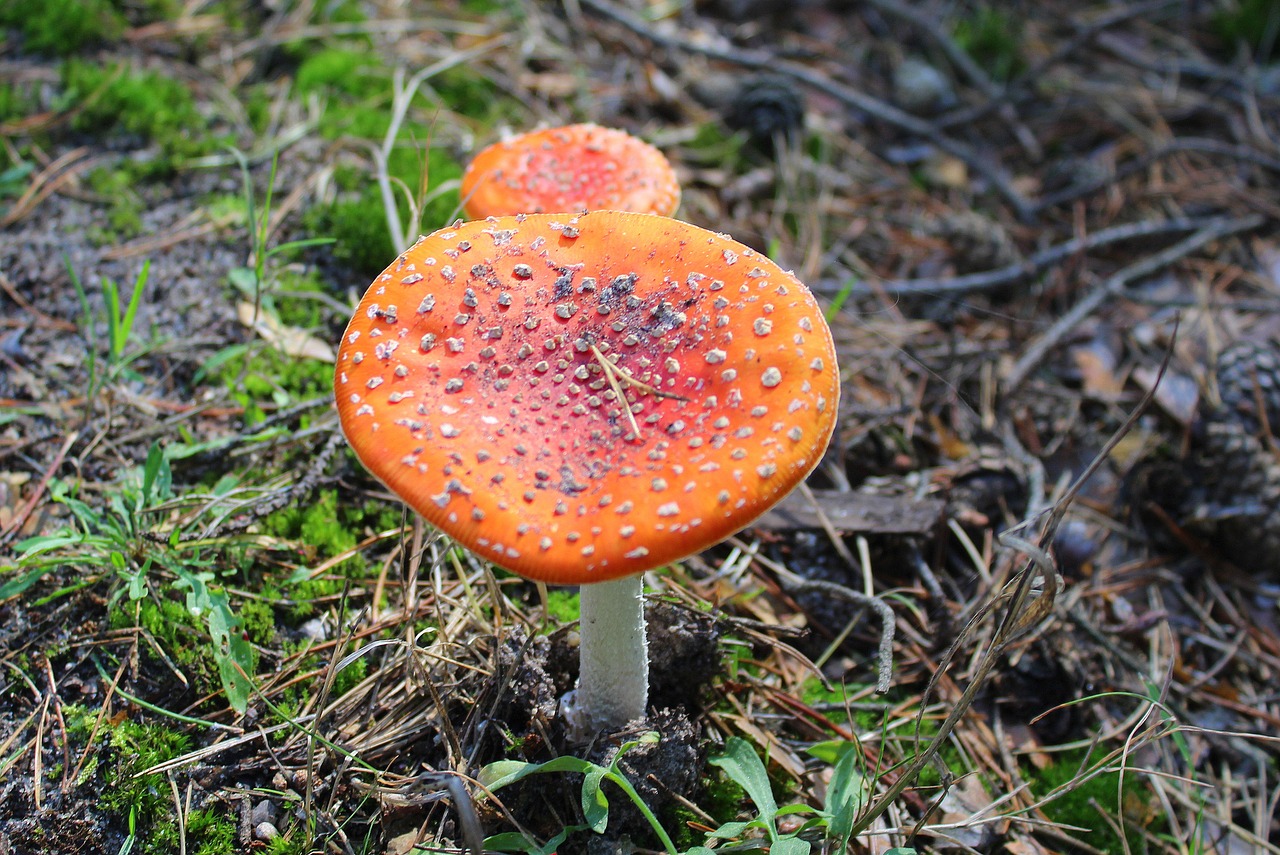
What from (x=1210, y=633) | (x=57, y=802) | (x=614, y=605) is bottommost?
(x=1210, y=633)

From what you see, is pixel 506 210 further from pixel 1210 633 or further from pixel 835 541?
pixel 1210 633

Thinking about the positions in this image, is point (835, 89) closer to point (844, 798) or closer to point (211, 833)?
point (844, 798)

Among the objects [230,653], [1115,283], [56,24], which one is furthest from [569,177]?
[56,24]

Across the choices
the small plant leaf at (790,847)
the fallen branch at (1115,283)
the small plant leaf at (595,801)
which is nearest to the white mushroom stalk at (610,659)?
the small plant leaf at (595,801)

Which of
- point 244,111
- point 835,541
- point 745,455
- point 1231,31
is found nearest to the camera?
point 745,455

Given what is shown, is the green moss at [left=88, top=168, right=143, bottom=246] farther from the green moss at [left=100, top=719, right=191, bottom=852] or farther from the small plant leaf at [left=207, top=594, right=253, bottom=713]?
the green moss at [left=100, top=719, right=191, bottom=852]

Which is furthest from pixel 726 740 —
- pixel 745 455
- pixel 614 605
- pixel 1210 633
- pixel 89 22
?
pixel 89 22

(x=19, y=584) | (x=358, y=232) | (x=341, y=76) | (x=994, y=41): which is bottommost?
(x=19, y=584)

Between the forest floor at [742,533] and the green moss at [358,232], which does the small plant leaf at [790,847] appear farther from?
the green moss at [358,232]
